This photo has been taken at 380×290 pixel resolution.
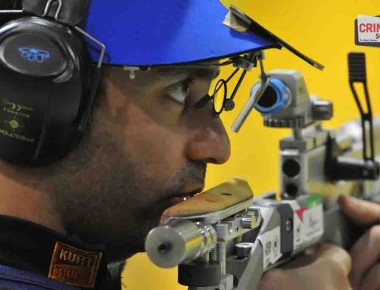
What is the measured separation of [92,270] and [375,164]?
0.70 meters

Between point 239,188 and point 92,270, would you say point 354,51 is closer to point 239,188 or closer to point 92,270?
point 239,188

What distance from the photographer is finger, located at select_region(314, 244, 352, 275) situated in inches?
52.6

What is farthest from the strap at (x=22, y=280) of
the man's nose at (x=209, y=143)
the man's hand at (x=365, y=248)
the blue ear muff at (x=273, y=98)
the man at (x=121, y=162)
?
the man's hand at (x=365, y=248)

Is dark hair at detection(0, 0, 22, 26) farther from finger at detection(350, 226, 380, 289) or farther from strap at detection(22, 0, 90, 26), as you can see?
finger at detection(350, 226, 380, 289)

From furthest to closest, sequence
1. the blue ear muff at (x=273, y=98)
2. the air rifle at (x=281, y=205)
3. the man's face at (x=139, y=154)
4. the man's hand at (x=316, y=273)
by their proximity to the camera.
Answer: the blue ear muff at (x=273, y=98) < the man's hand at (x=316, y=273) < the man's face at (x=139, y=154) < the air rifle at (x=281, y=205)

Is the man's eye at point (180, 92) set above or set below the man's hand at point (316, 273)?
above

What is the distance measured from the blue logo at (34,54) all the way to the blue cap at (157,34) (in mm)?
60

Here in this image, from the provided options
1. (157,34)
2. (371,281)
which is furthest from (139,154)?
(371,281)

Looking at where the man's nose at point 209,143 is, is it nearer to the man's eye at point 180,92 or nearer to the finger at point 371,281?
the man's eye at point 180,92

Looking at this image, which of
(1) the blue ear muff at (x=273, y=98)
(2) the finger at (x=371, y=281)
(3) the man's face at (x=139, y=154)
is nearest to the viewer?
(3) the man's face at (x=139, y=154)

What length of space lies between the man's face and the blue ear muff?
0.29 meters

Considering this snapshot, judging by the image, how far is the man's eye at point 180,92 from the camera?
3.34 feet

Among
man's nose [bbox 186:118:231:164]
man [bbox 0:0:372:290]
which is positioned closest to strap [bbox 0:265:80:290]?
man [bbox 0:0:372:290]

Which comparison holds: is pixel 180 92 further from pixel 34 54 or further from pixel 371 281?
pixel 371 281
